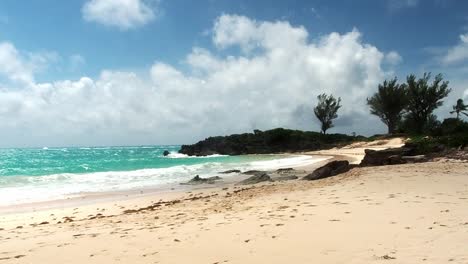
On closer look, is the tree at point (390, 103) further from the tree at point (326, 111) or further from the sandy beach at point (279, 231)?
the sandy beach at point (279, 231)

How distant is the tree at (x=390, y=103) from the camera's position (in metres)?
63.3

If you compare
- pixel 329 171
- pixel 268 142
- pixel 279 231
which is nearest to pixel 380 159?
pixel 329 171

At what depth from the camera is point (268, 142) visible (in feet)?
258

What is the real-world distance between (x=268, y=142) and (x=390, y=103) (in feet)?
80.0

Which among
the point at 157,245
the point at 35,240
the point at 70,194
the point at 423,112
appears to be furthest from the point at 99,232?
the point at 423,112

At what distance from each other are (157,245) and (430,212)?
506 centimetres

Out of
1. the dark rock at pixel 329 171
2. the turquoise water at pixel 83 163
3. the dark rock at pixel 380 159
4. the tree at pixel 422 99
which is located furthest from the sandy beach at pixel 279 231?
the tree at pixel 422 99

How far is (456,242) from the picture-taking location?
5.34 m

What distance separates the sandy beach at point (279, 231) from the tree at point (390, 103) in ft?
183

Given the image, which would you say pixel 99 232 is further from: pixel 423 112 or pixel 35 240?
pixel 423 112

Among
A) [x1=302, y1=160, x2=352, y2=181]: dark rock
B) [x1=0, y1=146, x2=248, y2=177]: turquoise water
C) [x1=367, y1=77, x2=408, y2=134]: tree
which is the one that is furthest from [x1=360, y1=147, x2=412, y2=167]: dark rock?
[x1=367, y1=77, x2=408, y2=134]: tree

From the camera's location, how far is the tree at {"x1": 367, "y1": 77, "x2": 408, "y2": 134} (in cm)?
6334

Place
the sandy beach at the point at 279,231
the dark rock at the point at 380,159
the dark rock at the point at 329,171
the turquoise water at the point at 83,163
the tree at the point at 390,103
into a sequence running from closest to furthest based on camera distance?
the sandy beach at the point at 279,231
the dark rock at the point at 329,171
the dark rock at the point at 380,159
the turquoise water at the point at 83,163
the tree at the point at 390,103

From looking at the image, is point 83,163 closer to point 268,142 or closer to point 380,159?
point 268,142
